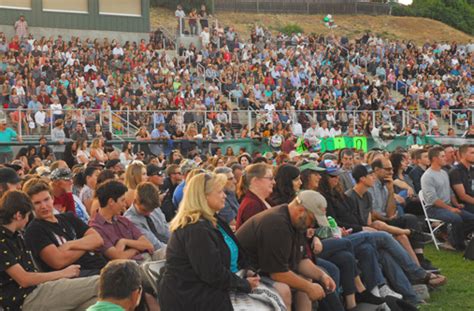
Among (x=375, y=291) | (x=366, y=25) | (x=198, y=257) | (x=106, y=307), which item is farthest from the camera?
(x=366, y=25)

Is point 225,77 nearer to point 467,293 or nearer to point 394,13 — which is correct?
point 467,293

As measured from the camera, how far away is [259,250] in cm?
776

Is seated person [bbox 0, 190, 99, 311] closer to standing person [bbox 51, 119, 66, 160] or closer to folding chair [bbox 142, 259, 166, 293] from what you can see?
folding chair [bbox 142, 259, 166, 293]

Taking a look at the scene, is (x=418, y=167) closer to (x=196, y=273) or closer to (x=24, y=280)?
(x=196, y=273)

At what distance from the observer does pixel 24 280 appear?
269 inches

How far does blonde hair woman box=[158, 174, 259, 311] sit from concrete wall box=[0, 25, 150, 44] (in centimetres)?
2775

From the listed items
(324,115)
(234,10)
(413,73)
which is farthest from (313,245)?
(234,10)

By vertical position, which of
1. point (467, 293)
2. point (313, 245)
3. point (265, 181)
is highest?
point (265, 181)

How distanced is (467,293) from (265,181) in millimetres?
3358

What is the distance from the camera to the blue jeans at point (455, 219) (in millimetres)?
13203

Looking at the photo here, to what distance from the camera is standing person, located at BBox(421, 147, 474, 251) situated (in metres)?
13.2

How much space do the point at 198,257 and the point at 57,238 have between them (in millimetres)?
1510

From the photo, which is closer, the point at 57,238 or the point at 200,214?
the point at 200,214

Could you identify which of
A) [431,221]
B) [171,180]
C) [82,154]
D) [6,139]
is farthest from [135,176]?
[6,139]
